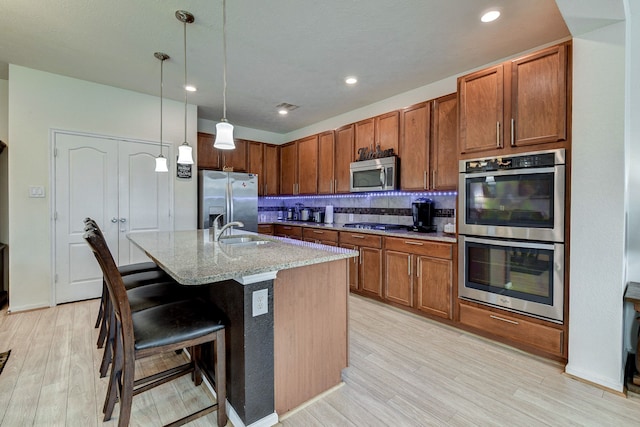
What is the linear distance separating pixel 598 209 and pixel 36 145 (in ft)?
17.3

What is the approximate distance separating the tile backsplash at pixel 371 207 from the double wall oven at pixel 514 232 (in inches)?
29.2

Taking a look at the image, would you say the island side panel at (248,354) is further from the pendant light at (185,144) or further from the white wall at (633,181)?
the white wall at (633,181)

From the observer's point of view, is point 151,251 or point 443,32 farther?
point 443,32

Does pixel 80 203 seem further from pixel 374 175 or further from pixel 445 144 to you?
pixel 445 144

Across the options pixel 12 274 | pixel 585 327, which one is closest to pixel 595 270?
pixel 585 327

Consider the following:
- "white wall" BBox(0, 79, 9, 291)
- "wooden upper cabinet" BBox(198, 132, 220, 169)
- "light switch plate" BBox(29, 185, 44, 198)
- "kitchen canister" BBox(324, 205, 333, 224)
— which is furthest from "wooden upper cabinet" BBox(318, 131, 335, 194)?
"white wall" BBox(0, 79, 9, 291)

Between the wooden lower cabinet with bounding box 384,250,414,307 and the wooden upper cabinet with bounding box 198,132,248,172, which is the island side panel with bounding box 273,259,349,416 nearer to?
the wooden lower cabinet with bounding box 384,250,414,307

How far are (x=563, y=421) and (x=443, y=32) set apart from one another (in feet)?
9.19

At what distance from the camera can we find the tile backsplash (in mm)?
3434

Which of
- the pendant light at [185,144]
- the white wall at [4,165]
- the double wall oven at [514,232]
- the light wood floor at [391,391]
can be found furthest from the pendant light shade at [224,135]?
the white wall at [4,165]

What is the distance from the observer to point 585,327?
6.45 feet

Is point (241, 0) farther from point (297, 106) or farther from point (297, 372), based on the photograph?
point (297, 372)

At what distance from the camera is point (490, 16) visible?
217 cm

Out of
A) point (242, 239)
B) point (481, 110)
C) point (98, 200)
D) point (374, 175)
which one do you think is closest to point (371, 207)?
point (374, 175)
